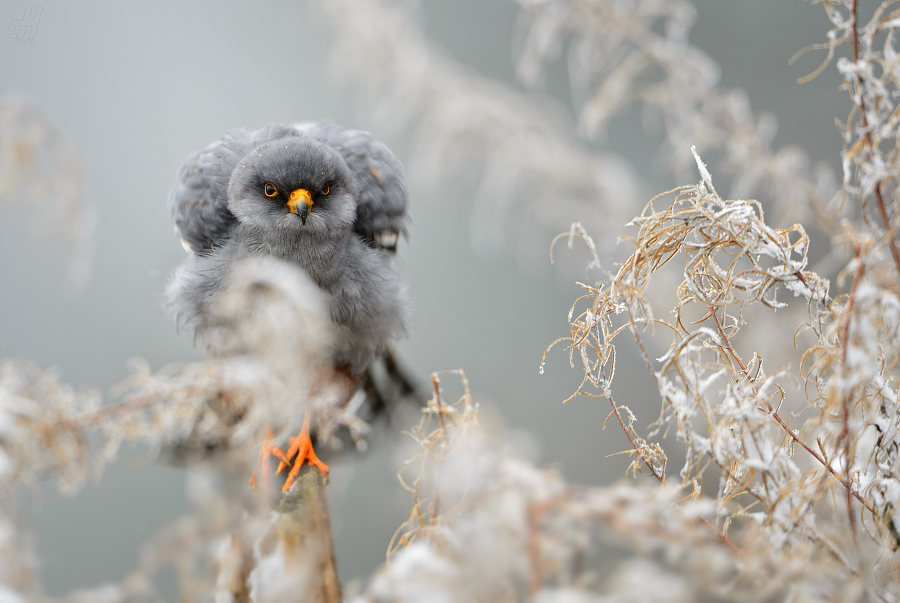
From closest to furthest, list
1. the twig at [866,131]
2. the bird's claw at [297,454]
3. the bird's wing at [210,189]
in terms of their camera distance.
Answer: the twig at [866,131], the bird's claw at [297,454], the bird's wing at [210,189]

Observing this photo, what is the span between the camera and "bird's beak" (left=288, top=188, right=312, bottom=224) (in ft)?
3.65

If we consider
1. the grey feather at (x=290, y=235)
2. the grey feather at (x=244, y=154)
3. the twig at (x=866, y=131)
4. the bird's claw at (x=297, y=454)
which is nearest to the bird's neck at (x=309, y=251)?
the grey feather at (x=290, y=235)

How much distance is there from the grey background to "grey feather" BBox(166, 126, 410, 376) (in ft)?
0.75

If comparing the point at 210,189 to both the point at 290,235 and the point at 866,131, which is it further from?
the point at 866,131

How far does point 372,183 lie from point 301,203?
0.26m

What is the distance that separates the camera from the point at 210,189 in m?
1.21

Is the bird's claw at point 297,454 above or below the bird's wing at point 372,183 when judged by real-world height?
below

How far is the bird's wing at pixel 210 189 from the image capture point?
47.0 inches

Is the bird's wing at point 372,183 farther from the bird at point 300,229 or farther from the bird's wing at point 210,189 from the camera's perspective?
the bird's wing at point 210,189

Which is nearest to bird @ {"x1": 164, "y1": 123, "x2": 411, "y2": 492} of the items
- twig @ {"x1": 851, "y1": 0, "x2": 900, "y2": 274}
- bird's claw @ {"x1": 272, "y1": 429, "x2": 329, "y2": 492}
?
bird's claw @ {"x1": 272, "y1": 429, "x2": 329, "y2": 492}

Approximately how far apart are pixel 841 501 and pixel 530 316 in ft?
7.55

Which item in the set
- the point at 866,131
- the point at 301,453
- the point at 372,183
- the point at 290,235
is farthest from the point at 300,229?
the point at 866,131

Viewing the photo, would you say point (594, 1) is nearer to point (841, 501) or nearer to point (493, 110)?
point (493, 110)

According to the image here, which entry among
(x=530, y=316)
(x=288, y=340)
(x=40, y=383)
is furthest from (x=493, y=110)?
(x=40, y=383)
